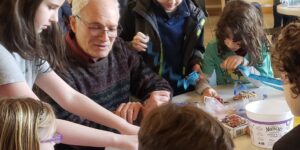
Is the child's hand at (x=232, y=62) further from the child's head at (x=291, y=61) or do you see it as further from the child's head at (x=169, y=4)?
the child's head at (x=291, y=61)

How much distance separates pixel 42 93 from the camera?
1523 millimetres

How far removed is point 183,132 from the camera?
2.48ft

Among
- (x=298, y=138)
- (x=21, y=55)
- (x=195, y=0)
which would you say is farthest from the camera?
(x=195, y=0)

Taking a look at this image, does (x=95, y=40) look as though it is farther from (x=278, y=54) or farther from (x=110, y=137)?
(x=278, y=54)

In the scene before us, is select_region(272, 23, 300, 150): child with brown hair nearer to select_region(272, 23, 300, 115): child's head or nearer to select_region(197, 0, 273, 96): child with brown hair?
select_region(272, 23, 300, 115): child's head

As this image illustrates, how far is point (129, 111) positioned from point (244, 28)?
725 millimetres

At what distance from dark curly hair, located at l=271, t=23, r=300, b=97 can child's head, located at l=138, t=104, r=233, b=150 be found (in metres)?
0.48

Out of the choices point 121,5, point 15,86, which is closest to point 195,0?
point 121,5

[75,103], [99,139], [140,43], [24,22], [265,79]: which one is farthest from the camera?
[140,43]

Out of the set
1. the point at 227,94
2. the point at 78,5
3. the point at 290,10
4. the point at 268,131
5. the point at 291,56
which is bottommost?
the point at 290,10

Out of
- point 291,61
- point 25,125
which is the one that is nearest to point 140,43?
point 291,61

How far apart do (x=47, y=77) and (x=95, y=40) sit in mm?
292

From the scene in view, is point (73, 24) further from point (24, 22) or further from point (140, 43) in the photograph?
point (24, 22)

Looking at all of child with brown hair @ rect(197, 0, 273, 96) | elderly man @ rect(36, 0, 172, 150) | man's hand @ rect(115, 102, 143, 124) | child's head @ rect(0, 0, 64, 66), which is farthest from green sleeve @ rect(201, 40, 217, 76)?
child's head @ rect(0, 0, 64, 66)
